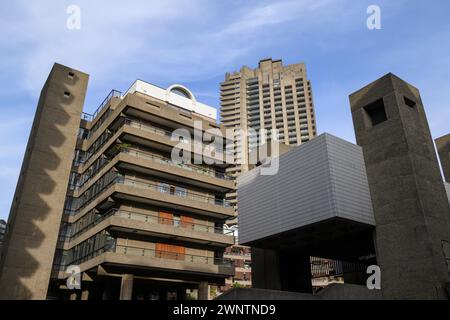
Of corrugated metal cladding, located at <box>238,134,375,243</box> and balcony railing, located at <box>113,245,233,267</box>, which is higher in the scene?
corrugated metal cladding, located at <box>238,134,375,243</box>

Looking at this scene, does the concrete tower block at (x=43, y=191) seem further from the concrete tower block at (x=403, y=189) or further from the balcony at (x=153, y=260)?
the concrete tower block at (x=403, y=189)

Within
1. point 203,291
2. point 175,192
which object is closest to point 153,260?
point 203,291

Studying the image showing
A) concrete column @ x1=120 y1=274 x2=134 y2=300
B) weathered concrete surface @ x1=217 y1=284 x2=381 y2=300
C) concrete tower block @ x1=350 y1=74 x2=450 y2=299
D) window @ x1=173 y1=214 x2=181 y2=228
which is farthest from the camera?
window @ x1=173 y1=214 x2=181 y2=228

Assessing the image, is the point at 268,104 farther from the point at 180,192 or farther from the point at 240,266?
the point at 180,192

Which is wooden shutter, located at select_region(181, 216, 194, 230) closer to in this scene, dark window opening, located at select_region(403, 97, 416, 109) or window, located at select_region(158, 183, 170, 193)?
window, located at select_region(158, 183, 170, 193)

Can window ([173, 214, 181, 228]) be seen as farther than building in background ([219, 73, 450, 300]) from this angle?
Yes

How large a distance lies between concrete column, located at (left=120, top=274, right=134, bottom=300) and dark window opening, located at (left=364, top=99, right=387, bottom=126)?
74.3 ft

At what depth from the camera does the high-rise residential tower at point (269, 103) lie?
402 feet

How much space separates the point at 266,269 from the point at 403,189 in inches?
548

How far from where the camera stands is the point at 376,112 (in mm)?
27891

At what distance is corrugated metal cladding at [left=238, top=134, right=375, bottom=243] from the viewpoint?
24.0 metres

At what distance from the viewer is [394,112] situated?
25.9 m

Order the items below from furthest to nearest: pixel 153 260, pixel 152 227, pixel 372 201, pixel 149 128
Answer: pixel 149 128 < pixel 152 227 < pixel 153 260 < pixel 372 201

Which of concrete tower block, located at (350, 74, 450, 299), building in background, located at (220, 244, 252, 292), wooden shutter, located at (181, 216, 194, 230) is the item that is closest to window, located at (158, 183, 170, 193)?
wooden shutter, located at (181, 216, 194, 230)
